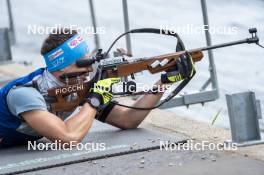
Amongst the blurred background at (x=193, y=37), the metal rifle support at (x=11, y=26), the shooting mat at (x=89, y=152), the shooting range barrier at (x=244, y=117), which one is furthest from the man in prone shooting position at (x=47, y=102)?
the metal rifle support at (x=11, y=26)

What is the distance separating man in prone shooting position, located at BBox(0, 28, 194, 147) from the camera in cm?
452

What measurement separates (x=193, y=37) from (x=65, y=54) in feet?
9.69

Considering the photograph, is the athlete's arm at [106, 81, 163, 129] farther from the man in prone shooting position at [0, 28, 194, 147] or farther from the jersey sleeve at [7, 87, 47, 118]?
the jersey sleeve at [7, 87, 47, 118]

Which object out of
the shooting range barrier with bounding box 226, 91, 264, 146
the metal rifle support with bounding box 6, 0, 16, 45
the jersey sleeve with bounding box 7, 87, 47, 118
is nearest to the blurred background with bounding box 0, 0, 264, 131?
the metal rifle support with bounding box 6, 0, 16, 45

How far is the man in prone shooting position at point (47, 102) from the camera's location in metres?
4.52

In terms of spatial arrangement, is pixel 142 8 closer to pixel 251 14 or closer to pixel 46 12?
pixel 251 14

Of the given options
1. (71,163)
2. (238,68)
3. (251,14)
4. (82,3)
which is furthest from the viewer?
(82,3)

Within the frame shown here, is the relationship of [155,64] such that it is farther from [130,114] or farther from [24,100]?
[24,100]

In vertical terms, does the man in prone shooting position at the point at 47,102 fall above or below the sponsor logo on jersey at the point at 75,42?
below

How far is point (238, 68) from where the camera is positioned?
21.9ft

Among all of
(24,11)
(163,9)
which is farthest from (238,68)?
(24,11)

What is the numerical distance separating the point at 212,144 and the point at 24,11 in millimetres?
7680

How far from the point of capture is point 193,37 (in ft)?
24.3

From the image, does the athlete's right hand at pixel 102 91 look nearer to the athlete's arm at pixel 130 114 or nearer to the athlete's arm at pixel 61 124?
the athlete's arm at pixel 61 124
